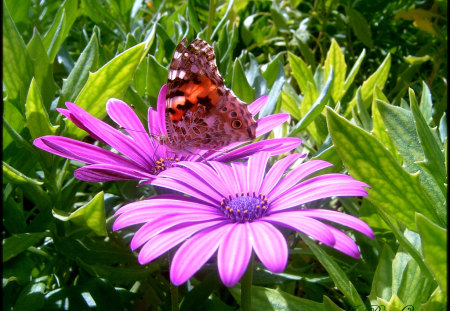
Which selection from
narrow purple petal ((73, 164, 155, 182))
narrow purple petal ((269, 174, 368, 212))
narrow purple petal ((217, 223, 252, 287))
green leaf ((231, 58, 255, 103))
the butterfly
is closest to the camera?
narrow purple petal ((217, 223, 252, 287))

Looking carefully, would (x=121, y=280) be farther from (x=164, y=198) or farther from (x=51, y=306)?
(x=164, y=198)

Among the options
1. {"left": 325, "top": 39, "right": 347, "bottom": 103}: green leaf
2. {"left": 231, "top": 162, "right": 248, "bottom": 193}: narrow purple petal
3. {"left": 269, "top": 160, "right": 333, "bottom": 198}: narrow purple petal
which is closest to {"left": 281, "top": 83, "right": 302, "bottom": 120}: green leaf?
{"left": 325, "top": 39, "right": 347, "bottom": 103}: green leaf

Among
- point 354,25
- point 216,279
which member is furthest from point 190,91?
point 354,25

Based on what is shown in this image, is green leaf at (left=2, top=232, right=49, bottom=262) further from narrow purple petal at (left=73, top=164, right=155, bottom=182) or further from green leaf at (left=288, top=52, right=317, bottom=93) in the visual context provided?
green leaf at (left=288, top=52, right=317, bottom=93)

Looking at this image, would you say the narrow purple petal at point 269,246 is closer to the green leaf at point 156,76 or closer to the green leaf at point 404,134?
the green leaf at point 404,134

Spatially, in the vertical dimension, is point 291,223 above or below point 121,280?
above

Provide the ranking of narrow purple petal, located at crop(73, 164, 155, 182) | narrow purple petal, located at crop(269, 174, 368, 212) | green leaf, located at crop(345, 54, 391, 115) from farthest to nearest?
1. green leaf, located at crop(345, 54, 391, 115)
2. narrow purple petal, located at crop(73, 164, 155, 182)
3. narrow purple petal, located at crop(269, 174, 368, 212)

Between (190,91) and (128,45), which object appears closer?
(190,91)
